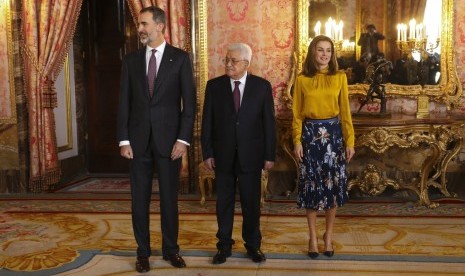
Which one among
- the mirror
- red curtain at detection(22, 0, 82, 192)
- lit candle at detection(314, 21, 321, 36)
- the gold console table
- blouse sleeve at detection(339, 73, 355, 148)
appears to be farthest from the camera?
red curtain at detection(22, 0, 82, 192)

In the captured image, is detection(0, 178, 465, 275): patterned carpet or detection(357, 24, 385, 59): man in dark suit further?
detection(357, 24, 385, 59): man in dark suit

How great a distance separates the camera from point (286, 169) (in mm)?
4895

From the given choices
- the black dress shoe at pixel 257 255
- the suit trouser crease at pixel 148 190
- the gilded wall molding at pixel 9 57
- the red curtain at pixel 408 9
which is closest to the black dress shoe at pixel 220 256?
the black dress shoe at pixel 257 255

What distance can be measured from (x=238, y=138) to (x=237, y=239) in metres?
0.87

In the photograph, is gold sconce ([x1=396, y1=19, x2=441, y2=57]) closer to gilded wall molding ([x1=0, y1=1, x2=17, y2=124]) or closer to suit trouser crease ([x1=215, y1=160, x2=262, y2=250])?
suit trouser crease ([x1=215, y1=160, x2=262, y2=250])

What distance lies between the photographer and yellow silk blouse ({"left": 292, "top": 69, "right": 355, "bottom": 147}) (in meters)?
2.99

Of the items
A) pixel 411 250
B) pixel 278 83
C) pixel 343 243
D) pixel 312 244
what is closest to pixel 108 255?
pixel 312 244

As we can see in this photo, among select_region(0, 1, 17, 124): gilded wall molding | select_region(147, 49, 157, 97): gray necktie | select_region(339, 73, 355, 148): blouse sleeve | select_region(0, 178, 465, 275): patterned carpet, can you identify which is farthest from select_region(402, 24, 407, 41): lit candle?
select_region(0, 1, 17, 124): gilded wall molding

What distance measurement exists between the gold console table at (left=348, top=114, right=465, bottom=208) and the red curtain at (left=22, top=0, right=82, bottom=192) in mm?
2883

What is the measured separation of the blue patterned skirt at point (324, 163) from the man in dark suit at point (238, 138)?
0.79 ft

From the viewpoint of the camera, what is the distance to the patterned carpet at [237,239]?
116 inches

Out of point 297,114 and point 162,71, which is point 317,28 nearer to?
point 297,114

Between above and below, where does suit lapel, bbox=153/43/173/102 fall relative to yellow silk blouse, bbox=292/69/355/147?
above

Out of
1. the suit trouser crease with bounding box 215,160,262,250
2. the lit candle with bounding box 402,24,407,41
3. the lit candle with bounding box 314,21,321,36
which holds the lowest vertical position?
the suit trouser crease with bounding box 215,160,262,250
